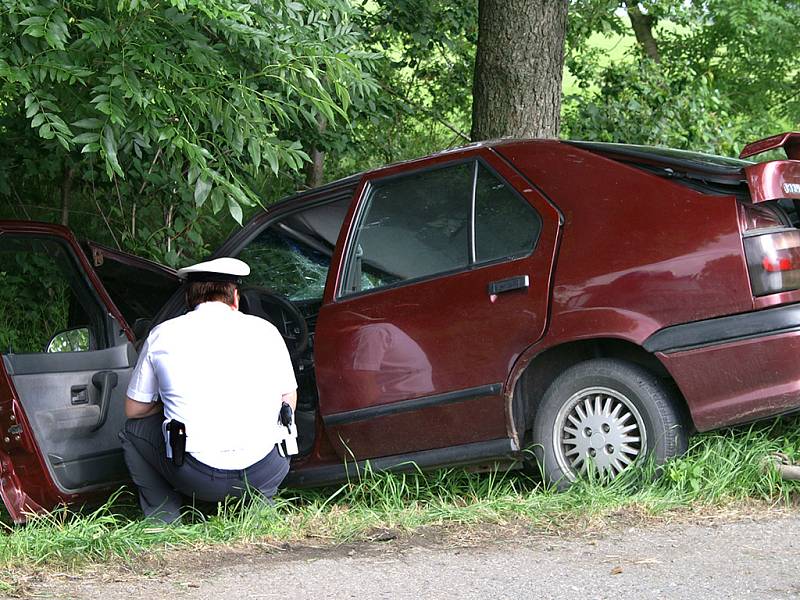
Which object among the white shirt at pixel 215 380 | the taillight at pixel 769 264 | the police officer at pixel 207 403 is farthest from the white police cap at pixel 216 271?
the taillight at pixel 769 264

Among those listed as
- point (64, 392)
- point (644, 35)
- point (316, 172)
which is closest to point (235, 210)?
point (64, 392)

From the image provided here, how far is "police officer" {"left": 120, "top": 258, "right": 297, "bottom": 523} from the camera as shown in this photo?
5188 millimetres

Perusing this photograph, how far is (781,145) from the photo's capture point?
5.10m

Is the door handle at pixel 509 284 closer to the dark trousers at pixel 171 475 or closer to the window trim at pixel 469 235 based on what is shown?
the window trim at pixel 469 235

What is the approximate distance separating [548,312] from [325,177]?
7.09 m

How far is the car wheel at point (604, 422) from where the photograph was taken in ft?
15.7

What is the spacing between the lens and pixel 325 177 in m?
11.7

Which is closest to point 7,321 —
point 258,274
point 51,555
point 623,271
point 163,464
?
point 258,274

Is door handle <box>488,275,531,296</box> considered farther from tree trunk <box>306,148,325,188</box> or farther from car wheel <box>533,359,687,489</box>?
tree trunk <box>306,148,325,188</box>

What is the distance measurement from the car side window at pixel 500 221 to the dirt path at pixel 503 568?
1259 mm

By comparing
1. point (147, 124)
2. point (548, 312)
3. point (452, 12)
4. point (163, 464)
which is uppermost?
point (452, 12)

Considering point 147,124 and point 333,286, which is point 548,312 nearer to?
point 333,286

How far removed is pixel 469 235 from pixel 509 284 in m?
0.35

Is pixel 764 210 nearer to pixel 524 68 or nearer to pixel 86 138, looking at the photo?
pixel 86 138
